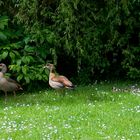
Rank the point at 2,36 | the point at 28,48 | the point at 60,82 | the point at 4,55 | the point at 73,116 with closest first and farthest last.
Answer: the point at 73,116 → the point at 60,82 → the point at 4,55 → the point at 2,36 → the point at 28,48

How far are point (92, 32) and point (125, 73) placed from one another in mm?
2147

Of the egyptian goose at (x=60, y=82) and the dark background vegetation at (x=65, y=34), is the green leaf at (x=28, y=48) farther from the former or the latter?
the egyptian goose at (x=60, y=82)

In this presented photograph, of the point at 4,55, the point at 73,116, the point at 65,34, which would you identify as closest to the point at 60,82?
the point at 4,55

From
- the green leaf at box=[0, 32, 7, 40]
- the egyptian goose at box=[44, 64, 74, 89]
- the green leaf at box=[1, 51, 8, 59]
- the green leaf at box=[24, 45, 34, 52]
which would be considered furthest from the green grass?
the green leaf at box=[0, 32, 7, 40]

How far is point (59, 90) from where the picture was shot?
1383cm

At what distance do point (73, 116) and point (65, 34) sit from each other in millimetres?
4542

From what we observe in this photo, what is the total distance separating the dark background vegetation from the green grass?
3.76ft

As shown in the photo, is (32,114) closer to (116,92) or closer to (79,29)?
(116,92)

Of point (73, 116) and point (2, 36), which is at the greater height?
point (2, 36)

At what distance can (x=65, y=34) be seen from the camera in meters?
14.9

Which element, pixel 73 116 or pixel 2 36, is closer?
pixel 73 116

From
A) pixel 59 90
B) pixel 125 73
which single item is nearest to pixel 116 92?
pixel 59 90

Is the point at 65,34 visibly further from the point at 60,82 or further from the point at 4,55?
the point at 60,82

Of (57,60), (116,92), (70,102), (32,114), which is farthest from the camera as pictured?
(57,60)
